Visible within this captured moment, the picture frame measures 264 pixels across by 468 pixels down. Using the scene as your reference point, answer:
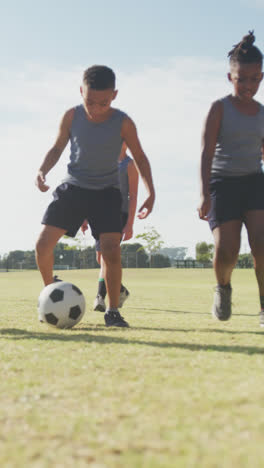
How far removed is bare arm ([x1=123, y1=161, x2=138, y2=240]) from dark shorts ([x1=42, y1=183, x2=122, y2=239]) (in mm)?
1886

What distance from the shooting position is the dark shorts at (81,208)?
530 cm

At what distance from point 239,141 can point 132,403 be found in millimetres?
3292

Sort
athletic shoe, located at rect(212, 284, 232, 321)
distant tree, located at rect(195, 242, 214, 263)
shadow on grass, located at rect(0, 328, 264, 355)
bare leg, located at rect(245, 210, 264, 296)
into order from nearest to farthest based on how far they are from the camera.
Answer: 1. shadow on grass, located at rect(0, 328, 264, 355)
2. bare leg, located at rect(245, 210, 264, 296)
3. athletic shoe, located at rect(212, 284, 232, 321)
4. distant tree, located at rect(195, 242, 214, 263)

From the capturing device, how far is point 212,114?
16.2ft

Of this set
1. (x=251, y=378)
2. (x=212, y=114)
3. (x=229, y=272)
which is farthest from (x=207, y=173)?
(x=251, y=378)

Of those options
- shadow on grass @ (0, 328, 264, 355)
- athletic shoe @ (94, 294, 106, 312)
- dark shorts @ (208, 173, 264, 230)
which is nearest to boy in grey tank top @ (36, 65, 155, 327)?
dark shorts @ (208, 173, 264, 230)

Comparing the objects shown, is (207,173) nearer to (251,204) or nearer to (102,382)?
(251,204)

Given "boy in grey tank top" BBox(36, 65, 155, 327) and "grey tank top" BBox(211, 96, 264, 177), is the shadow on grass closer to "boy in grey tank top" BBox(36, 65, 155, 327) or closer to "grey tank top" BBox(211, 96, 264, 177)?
"boy in grey tank top" BBox(36, 65, 155, 327)

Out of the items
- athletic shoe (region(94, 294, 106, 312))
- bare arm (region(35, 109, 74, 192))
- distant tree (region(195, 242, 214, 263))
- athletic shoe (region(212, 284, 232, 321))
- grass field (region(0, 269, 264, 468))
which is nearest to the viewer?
grass field (region(0, 269, 264, 468))

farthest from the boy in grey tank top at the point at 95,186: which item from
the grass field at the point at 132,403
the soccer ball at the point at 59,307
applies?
the grass field at the point at 132,403

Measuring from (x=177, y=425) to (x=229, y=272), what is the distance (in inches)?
128

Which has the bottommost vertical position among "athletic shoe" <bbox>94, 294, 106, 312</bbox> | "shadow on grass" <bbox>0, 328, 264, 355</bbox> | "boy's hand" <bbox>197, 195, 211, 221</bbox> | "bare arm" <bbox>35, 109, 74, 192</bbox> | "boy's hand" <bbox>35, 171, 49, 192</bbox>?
"shadow on grass" <bbox>0, 328, 264, 355</bbox>

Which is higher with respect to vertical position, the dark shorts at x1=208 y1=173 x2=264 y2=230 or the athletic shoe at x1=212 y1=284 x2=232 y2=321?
the dark shorts at x1=208 y1=173 x2=264 y2=230

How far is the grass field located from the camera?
5.37 feet
